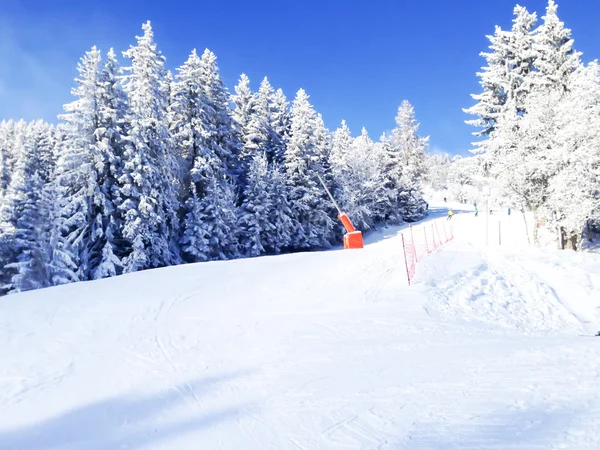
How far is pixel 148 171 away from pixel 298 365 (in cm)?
1844

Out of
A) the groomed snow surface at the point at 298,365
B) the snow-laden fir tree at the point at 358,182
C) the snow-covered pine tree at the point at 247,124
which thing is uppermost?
the snow-covered pine tree at the point at 247,124

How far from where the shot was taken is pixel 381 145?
145 ft

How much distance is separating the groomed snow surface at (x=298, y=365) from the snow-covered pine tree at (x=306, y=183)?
2001cm

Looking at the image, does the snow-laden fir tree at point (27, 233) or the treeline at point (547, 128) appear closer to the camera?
the treeline at point (547, 128)

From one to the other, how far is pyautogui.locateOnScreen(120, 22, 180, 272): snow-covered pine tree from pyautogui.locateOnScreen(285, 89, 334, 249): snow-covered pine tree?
1034cm

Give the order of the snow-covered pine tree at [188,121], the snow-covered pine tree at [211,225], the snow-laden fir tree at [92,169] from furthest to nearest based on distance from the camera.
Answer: the snow-covered pine tree at [188,121] < the snow-covered pine tree at [211,225] < the snow-laden fir tree at [92,169]

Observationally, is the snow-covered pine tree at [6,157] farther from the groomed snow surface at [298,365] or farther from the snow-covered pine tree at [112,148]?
the groomed snow surface at [298,365]

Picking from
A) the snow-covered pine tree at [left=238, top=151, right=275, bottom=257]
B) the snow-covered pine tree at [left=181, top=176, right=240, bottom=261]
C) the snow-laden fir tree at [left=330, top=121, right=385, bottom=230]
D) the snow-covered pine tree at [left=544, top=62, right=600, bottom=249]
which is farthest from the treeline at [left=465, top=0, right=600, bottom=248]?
the snow-covered pine tree at [left=181, top=176, right=240, bottom=261]

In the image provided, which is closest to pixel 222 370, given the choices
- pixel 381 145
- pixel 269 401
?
pixel 269 401

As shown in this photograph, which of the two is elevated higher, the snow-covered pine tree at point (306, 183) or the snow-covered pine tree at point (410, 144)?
the snow-covered pine tree at point (410, 144)

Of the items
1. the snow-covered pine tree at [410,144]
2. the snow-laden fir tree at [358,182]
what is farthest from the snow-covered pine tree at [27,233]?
the snow-covered pine tree at [410,144]

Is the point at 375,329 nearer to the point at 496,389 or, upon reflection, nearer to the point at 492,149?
the point at 496,389

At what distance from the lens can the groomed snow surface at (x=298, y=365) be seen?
3865 millimetres

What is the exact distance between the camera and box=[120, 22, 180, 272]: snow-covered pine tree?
20.4 m
